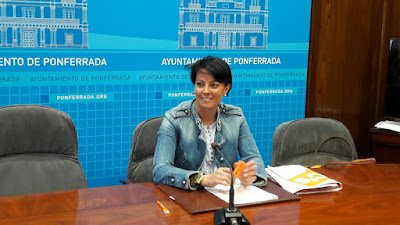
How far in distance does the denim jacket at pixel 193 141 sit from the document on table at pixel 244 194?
10 centimetres

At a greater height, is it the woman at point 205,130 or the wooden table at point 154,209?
the woman at point 205,130

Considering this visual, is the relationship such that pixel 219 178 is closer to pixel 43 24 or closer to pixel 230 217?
pixel 230 217

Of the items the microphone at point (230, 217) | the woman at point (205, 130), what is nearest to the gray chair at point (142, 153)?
the woman at point (205, 130)

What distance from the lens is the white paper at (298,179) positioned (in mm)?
2035

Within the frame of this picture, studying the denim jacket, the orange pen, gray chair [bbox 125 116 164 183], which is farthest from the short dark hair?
the orange pen

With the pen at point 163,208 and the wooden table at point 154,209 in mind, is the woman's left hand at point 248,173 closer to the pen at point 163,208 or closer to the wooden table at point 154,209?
the wooden table at point 154,209

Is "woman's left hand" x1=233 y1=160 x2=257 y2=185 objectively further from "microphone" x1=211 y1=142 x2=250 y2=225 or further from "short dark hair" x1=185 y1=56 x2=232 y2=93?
"short dark hair" x1=185 y1=56 x2=232 y2=93

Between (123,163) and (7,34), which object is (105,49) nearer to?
(7,34)

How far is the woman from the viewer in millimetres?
2230

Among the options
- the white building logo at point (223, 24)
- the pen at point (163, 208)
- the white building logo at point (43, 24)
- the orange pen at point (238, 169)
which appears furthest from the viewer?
the white building logo at point (223, 24)

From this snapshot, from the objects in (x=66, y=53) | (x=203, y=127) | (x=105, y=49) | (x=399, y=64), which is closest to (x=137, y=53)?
(x=105, y=49)

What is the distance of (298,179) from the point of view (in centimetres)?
213

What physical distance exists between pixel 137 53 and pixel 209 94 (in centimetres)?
141

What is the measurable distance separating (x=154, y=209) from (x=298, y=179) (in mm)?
737
